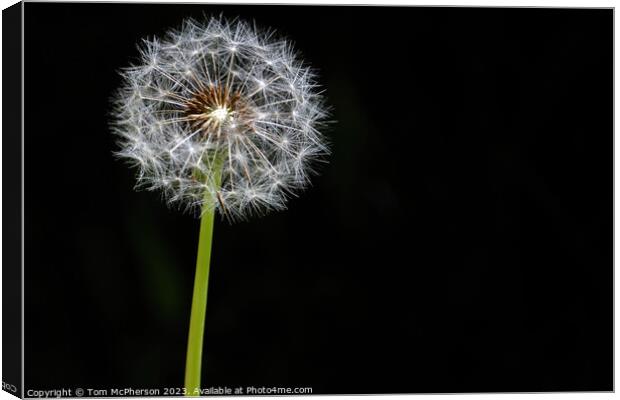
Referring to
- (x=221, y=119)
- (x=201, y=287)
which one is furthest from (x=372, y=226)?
(x=221, y=119)

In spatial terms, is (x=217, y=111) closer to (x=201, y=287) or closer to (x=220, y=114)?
(x=220, y=114)

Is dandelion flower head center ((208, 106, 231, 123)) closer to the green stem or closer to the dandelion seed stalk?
the dandelion seed stalk

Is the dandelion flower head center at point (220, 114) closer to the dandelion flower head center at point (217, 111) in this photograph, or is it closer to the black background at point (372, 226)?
the dandelion flower head center at point (217, 111)

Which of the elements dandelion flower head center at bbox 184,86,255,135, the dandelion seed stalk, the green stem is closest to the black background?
the dandelion seed stalk

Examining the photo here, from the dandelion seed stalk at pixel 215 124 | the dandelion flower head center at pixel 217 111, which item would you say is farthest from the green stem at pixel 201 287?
the dandelion flower head center at pixel 217 111

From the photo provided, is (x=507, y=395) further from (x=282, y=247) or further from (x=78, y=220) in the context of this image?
(x=78, y=220)

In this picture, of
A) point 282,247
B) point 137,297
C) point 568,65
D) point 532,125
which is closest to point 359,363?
point 282,247

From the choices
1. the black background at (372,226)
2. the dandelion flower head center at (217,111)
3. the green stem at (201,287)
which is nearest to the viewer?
the dandelion flower head center at (217,111)
